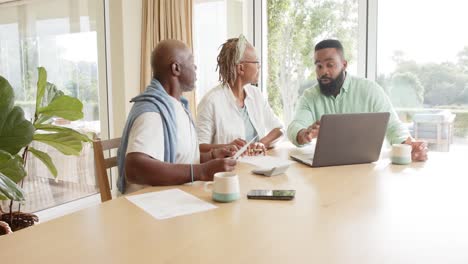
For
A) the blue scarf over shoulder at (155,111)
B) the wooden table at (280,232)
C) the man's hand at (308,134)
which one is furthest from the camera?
the man's hand at (308,134)

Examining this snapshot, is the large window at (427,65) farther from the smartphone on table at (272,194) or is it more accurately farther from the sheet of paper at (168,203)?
the sheet of paper at (168,203)

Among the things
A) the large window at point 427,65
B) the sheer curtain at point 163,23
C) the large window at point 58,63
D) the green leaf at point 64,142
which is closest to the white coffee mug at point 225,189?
the green leaf at point 64,142

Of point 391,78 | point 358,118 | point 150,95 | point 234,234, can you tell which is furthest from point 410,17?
point 234,234

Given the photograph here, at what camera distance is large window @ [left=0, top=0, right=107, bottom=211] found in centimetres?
301

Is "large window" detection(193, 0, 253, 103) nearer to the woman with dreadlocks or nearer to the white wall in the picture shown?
the white wall

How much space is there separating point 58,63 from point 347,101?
2.27 metres

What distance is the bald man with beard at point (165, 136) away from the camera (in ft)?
4.90

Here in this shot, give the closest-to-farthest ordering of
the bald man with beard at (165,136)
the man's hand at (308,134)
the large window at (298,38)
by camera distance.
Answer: the bald man with beard at (165,136) → the man's hand at (308,134) → the large window at (298,38)

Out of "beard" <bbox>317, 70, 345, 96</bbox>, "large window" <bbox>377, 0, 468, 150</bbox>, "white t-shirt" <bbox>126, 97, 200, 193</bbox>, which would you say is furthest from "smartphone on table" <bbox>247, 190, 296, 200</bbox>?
"large window" <bbox>377, 0, 468, 150</bbox>

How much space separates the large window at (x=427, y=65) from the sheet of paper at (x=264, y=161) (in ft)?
5.64

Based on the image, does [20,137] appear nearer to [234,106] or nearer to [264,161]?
[264,161]

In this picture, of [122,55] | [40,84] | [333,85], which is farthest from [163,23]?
[40,84]

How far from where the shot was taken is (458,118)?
10.2 feet

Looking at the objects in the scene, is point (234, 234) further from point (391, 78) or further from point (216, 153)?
point (391, 78)
